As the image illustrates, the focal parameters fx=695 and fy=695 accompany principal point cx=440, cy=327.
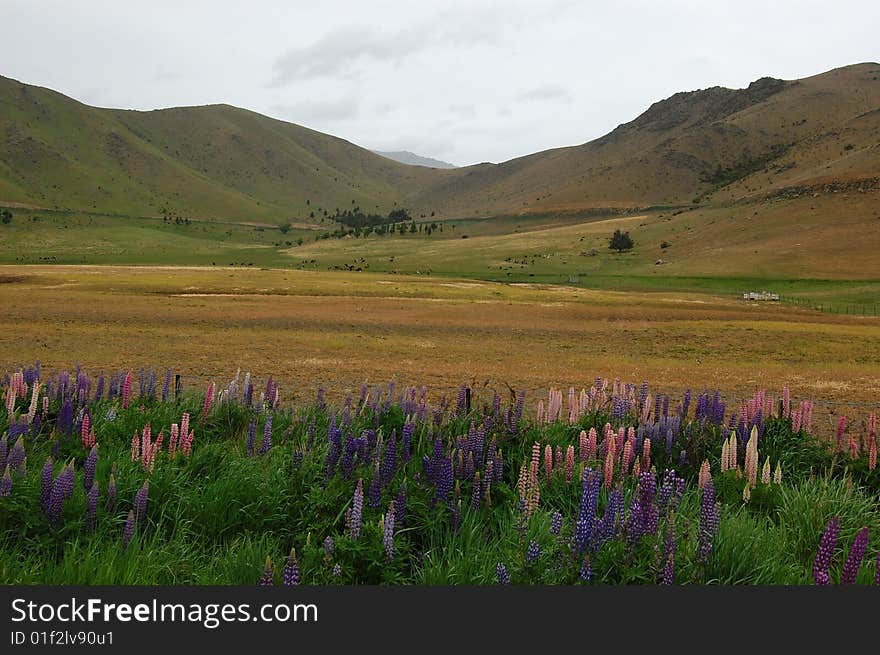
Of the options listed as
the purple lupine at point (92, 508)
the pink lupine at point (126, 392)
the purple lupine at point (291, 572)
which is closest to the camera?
the purple lupine at point (291, 572)

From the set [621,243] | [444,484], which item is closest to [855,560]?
[444,484]

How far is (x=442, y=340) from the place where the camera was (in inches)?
1184

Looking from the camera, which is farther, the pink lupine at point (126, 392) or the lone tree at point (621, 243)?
the lone tree at point (621, 243)

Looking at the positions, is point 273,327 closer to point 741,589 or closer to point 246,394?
point 246,394

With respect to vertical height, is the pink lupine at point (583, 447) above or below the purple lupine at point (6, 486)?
below

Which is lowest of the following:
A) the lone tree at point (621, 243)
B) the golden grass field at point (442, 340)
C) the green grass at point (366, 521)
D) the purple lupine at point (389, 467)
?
the golden grass field at point (442, 340)

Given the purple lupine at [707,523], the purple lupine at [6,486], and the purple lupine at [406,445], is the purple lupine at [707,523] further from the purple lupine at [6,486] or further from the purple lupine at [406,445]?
the purple lupine at [6,486]

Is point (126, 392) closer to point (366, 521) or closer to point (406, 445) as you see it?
point (406, 445)

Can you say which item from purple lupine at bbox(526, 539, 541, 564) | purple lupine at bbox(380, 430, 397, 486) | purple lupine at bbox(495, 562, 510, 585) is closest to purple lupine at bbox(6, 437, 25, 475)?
purple lupine at bbox(380, 430, 397, 486)

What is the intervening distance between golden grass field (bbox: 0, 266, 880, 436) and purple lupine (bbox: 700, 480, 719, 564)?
5.34m

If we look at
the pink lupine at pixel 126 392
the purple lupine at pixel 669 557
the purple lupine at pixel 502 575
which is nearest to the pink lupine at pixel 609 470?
the purple lupine at pixel 669 557

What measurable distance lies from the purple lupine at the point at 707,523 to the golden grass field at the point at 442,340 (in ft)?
17.5

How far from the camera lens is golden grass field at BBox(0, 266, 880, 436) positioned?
19953 millimetres

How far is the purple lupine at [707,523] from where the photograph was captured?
480 centimetres
